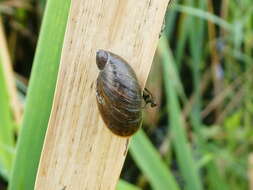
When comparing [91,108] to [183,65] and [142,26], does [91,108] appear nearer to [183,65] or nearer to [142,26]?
[142,26]

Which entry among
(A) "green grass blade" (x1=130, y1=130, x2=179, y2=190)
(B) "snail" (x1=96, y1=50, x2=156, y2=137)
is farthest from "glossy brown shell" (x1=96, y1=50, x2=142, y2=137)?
(A) "green grass blade" (x1=130, y1=130, x2=179, y2=190)

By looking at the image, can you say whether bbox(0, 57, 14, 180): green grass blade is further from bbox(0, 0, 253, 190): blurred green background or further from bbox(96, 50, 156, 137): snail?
bbox(96, 50, 156, 137): snail

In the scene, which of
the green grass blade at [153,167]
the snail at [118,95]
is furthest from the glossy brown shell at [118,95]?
the green grass blade at [153,167]

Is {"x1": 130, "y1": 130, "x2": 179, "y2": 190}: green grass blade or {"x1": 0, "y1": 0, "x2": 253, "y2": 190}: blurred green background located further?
{"x1": 130, "y1": 130, "x2": 179, "y2": 190}: green grass blade

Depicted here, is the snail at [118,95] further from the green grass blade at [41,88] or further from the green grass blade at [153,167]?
the green grass blade at [153,167]

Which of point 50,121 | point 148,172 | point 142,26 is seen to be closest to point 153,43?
point 142,26

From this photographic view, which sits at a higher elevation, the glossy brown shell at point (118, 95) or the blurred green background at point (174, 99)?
the glossy brown shell at point (118, 95)

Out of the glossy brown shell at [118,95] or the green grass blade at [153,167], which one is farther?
the green grass blade at [153,167]
